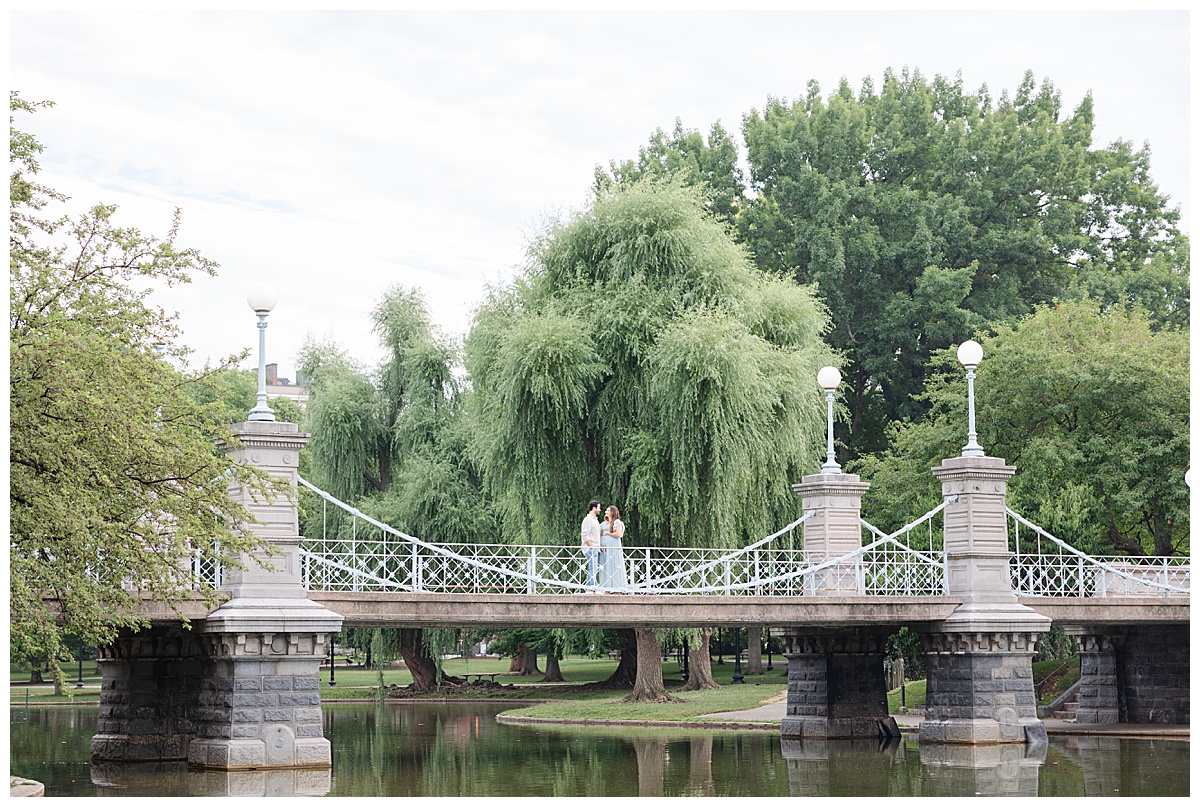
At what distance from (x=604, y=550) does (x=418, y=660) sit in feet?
75.1

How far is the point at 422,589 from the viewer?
822 inches

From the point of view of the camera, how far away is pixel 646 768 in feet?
68.8

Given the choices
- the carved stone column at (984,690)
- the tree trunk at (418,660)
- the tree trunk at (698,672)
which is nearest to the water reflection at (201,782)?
the carved stone column at (984,690)

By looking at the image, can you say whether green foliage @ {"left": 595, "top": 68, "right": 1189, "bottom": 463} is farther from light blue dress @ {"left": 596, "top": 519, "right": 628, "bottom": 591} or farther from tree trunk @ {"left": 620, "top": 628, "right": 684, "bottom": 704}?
light blue dress @ {"left": 596, "top": 519, "right": 628, "bottom": 591}

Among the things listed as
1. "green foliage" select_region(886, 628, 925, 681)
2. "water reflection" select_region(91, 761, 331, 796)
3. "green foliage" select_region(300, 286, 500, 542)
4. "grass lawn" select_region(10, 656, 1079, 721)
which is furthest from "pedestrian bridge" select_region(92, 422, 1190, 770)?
"green foliage" select_region(300, 286, 500, 542)

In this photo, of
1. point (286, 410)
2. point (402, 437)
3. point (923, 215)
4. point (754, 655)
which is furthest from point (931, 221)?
point (286, 410)

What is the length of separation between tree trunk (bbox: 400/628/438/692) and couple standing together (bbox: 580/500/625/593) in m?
21.2

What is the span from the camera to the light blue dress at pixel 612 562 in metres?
22.5

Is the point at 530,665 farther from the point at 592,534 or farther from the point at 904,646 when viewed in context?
the point at 592,534

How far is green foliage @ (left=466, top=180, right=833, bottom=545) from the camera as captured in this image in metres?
28.5
